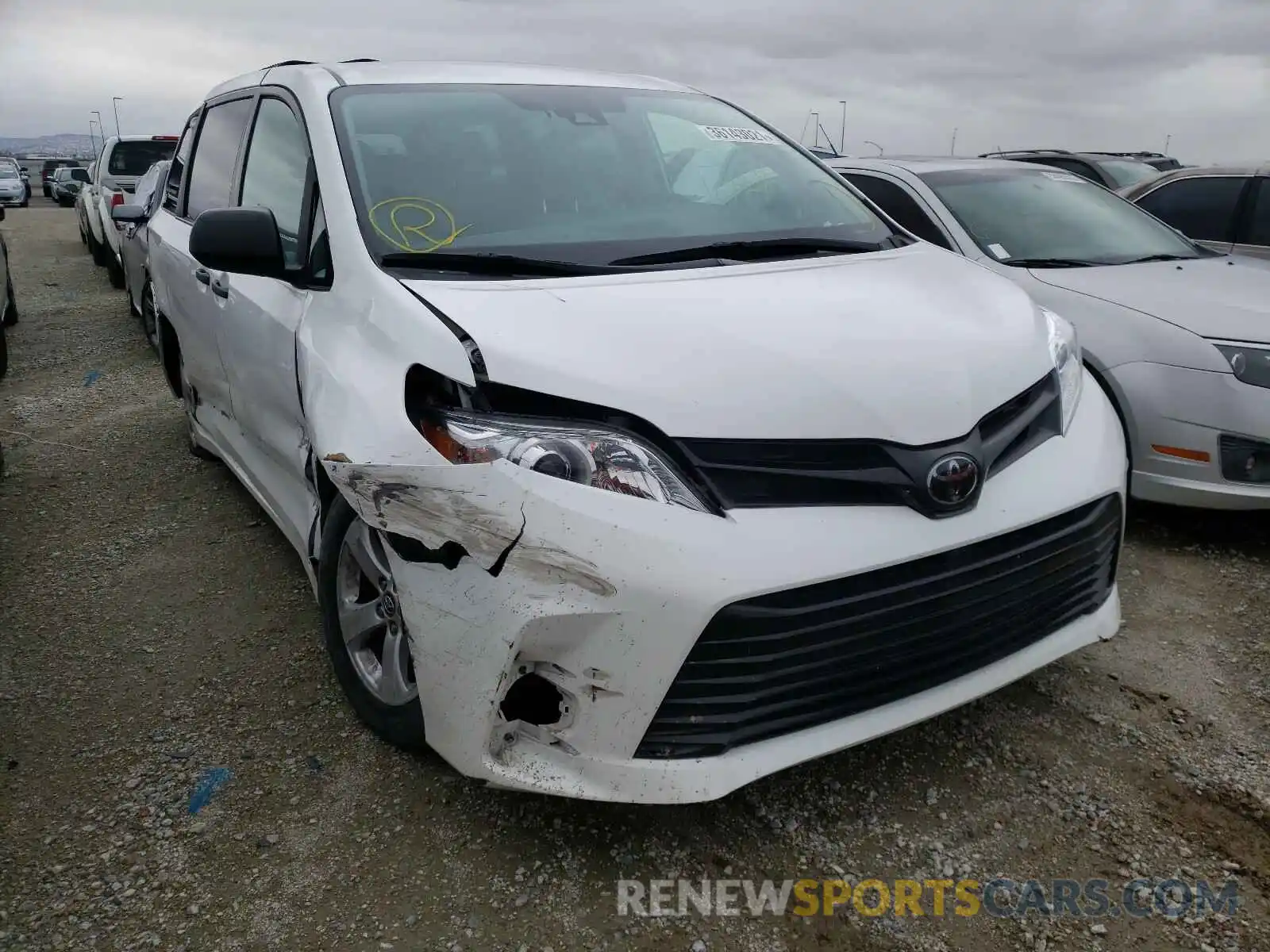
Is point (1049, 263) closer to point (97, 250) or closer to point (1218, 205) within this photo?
point (1218, 205)

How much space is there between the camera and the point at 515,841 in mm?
2273

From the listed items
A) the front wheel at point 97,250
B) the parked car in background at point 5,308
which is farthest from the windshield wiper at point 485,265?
the front wheel at point 97,250

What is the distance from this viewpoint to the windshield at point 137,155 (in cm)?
1197

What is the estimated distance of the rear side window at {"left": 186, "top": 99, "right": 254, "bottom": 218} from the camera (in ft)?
12.3

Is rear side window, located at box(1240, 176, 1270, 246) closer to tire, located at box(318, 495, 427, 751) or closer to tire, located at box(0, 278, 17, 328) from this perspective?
tire, located at box(318, 495, 427, 751)

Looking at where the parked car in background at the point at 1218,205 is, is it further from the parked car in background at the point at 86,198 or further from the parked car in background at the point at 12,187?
the parked car in background at the point at 12,187

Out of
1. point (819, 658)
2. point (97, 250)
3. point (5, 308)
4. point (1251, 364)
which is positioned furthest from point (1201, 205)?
point (97, 250)

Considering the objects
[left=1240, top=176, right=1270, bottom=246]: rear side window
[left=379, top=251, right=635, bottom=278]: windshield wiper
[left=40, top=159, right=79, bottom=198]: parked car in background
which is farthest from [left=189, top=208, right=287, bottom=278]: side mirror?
[left=40, top=159, right=79, bottom=198]: parked car in background

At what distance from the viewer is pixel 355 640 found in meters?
2.62

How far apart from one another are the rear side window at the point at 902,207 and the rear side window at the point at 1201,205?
2192 millimetres

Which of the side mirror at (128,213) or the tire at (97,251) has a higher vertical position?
the side mirror at (128,213)

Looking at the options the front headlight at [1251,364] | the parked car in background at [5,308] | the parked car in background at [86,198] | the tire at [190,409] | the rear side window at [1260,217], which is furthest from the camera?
the parked car in background at [86,198]

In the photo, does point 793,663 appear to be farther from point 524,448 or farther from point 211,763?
point 211,763

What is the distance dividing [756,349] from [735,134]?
1582 mm
